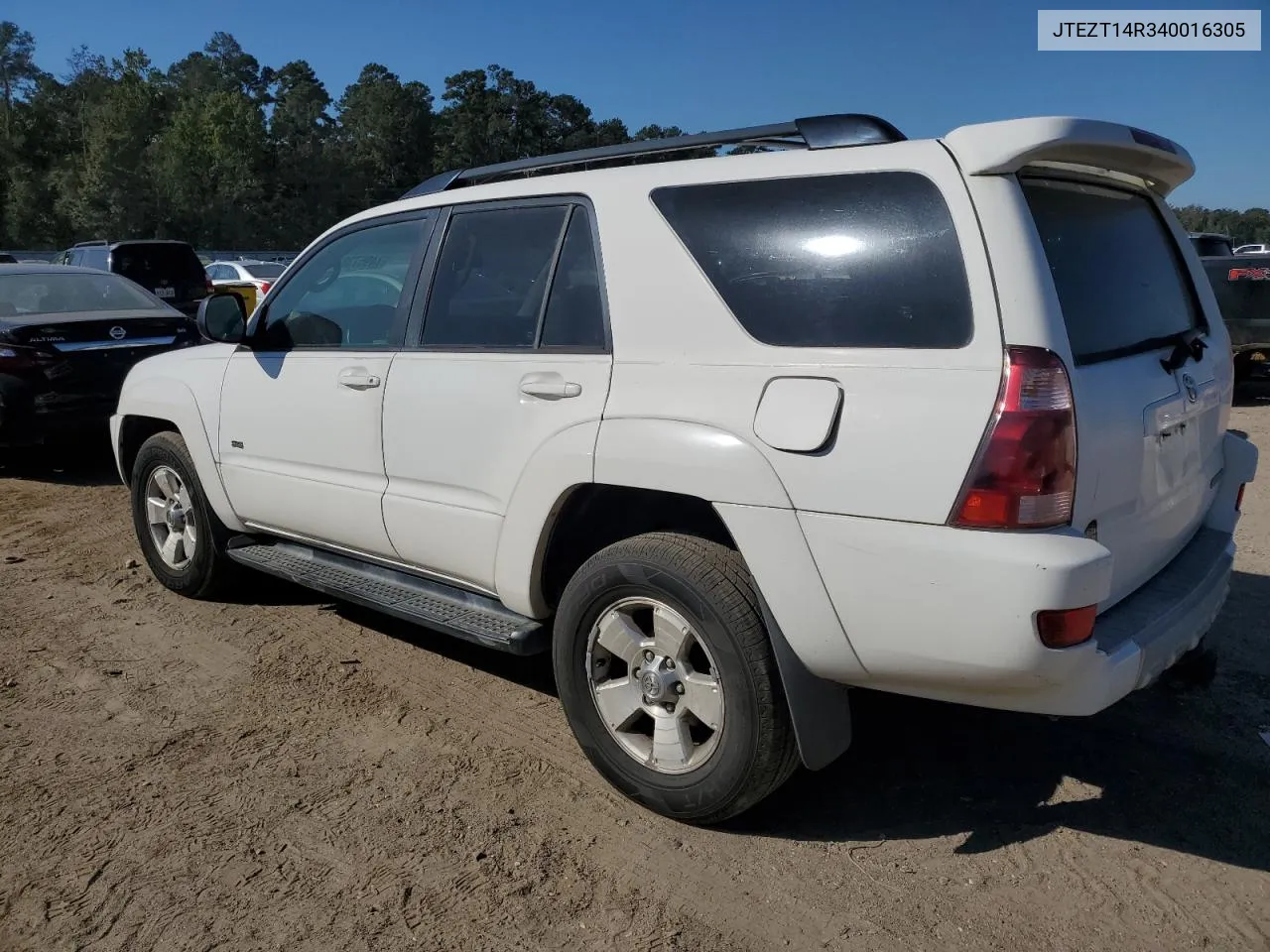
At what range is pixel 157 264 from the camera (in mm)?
16859

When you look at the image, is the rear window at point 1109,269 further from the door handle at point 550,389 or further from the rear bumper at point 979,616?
the door handle at point 550,389

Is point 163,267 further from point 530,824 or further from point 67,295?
point 530,824

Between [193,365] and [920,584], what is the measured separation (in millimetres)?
3794

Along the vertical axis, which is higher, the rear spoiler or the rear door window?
the rear spoiler

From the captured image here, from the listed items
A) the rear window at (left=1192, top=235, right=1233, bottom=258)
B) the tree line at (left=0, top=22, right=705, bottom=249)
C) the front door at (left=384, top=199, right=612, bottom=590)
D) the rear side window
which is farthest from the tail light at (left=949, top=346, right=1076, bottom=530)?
the tree line at (left=0, top=22, right=705, bottom=249)

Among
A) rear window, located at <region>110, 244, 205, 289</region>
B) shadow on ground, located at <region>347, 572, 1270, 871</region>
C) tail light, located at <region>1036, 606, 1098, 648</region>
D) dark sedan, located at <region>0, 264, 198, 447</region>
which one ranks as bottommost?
shadow on ground, located at <region>347, 572, 1270, 871</region>

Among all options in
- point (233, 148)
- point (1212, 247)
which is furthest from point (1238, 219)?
→ point (233, 148)

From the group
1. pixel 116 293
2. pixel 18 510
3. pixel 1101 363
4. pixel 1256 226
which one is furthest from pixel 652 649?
pixel 1256 226

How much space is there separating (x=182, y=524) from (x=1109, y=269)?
436cm

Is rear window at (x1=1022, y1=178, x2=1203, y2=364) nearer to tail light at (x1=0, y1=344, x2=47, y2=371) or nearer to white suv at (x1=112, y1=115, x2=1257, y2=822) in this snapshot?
white suv at (x1=112, y1=115, x2=1257, y2=822)

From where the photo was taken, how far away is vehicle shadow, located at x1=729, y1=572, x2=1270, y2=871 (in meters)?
3.11

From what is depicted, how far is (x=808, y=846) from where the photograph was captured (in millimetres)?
3039

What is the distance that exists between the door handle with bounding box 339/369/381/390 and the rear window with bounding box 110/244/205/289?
46.5ft

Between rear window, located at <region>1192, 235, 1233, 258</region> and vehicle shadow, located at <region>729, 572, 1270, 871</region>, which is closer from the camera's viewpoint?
vehicle shadow, located at <region>729, 572, 1270, 871</region>
